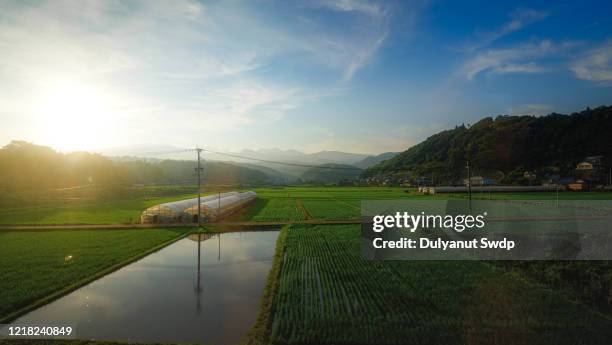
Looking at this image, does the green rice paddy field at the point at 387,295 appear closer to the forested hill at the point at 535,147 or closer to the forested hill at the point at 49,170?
the forested hill at the point at 49,170

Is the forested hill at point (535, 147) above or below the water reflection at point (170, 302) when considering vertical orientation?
above

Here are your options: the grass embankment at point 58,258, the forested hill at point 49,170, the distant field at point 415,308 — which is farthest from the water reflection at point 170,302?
the forested hill at point 49,170

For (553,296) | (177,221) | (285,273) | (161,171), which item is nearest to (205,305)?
(285,273)

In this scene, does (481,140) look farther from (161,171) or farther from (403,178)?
(161,171)

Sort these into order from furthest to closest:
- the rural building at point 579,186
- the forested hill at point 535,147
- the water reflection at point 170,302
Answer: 1. the forested hill at point 535,147
2. the rural building at point 579,186
3. the water reflection at point 170,302

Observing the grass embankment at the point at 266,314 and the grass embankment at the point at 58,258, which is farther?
the grass embankment at the point at 58,258
